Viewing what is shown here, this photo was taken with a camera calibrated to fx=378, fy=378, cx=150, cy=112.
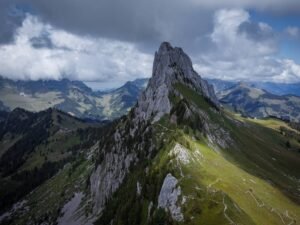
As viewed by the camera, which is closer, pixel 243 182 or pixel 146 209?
pixel 243 182

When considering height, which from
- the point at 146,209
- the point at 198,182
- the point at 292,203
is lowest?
the point at 146,209

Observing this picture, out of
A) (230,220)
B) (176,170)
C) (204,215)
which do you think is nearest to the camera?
(230,220)

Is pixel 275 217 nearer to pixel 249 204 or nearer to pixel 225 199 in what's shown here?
pixel 249 204

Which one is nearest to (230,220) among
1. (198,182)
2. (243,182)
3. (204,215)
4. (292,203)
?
(204,215)

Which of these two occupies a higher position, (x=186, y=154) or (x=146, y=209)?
(x=186, y=154)

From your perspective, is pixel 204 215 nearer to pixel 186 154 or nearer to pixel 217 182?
pixel 217 182

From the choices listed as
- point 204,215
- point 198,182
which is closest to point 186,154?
point 198,182

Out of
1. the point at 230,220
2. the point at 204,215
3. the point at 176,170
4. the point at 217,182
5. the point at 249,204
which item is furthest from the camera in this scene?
the point at 176,170

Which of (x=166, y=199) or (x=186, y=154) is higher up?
(x=186, y=154)

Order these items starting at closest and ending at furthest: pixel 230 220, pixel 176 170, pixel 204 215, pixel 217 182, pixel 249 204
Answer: pixel 230 220 → pixel 204 215 → pixel 249 204 → pixel 217 182 → pixel 176 170
